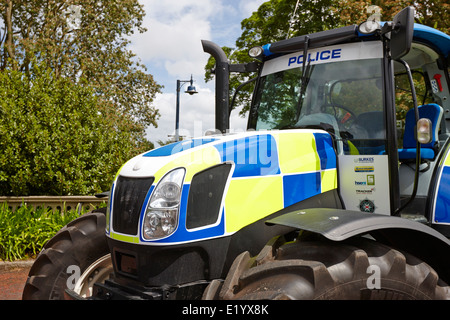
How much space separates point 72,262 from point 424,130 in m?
2.93

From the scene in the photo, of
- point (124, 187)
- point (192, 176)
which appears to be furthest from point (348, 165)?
point (124, 187)

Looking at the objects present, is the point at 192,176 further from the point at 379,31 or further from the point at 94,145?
the point at 94,145

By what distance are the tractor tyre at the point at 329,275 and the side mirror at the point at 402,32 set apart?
4.35 ft

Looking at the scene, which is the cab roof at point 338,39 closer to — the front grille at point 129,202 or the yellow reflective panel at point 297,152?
the yellow reflective panel at point 297,152

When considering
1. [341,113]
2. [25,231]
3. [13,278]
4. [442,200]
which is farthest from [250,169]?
[25,231]

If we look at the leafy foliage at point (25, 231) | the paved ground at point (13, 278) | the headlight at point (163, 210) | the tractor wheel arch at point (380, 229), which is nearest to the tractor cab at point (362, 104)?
the tractor wheel arch at point (380, 229)

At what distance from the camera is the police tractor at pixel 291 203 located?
7.82 feet

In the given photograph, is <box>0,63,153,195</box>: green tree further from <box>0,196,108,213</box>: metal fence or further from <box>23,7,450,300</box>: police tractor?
<box>23,7,450,300</box>: police tractor

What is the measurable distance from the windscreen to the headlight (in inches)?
54.8

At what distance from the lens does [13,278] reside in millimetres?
6102

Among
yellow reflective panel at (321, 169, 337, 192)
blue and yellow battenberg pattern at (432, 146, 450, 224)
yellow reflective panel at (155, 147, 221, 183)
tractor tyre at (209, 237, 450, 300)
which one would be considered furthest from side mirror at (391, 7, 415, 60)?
yellow reflective panel at (155, 147, 221, 183)

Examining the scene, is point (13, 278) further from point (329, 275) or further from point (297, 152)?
point (329, 275)

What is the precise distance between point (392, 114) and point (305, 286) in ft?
5.67

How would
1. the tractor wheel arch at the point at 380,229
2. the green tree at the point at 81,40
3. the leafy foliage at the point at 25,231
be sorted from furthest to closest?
1. the green tree at the point at 81,40
2. the leafy foliage at the point at 25,231
3. the tractor wheel arch at the point at 380,229
